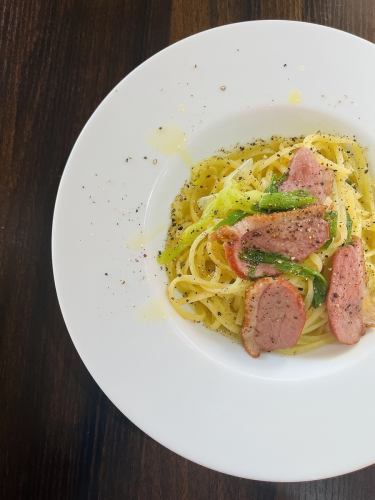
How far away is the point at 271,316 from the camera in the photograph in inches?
89.6

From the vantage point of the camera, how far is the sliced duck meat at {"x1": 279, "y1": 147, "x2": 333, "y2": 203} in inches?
91.0

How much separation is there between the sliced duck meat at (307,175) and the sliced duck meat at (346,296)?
271mm

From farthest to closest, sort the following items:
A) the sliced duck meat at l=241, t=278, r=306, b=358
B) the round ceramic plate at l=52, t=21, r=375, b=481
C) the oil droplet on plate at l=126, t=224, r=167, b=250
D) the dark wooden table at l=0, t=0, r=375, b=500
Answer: the dark wooden table at l=0, t=0, r=375, b=500 → the sliced duck meat at l=241, t=278, r=306, b=358 → the oil droplet on plate at l=126, t=224, r=167, b=250 → the round ceramic plate at l=52, t=21, r=375, b=481

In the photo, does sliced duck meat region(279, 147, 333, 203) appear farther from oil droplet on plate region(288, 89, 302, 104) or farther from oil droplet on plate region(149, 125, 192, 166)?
oil droplet on plate region(149, 125, 192, 166)

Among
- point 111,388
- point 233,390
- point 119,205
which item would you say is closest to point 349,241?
point 233,390

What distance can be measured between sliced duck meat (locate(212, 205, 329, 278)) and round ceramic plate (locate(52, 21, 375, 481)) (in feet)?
1.00

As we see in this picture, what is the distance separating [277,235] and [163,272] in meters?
0.50

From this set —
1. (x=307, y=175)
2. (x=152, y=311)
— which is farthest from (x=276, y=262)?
(x=152, y=311)

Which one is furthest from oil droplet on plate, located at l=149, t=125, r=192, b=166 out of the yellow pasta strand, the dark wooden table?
the dark wooden table

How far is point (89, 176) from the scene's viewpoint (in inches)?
82.4

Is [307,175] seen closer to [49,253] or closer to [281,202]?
[281,202]

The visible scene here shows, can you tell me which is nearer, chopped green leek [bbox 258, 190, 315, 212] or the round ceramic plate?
the round ceramic plate

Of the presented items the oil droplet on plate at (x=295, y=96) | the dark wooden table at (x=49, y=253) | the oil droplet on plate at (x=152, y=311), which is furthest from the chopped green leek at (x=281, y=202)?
the dark wooden table at (x=49, y=253)

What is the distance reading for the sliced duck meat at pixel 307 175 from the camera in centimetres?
231
